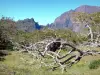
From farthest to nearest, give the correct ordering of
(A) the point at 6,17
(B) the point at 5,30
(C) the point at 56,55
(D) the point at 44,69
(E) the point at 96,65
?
(A) the point at 6,17, (B) the point at 5,30, (E) the point at 96,65, (D) the point at 44,69, (C) the point at 56,55

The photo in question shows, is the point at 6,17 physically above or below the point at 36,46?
above

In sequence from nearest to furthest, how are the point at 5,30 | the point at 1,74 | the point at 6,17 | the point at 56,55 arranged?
the point at 1,74
the point at 56,55
the point at 5,30
the point at 6,17

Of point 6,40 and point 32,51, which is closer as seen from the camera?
point 32,51

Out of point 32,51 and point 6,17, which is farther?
point 6,17

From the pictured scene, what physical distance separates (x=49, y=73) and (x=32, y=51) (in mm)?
1538

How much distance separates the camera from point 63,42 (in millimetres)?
12672

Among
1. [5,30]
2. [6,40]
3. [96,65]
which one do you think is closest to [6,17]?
[5,30]

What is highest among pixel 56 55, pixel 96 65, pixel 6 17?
pixel 6 17

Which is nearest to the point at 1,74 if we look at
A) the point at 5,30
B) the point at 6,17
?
the point at 5,30

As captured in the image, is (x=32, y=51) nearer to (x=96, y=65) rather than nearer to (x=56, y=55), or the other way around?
(x=56, y=55)

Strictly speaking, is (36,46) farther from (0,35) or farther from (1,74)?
(0,35)

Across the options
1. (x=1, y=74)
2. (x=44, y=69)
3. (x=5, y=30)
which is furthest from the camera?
(x=5, y=30)

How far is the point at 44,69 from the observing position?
15703 millimetres

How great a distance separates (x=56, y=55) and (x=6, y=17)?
202ft
